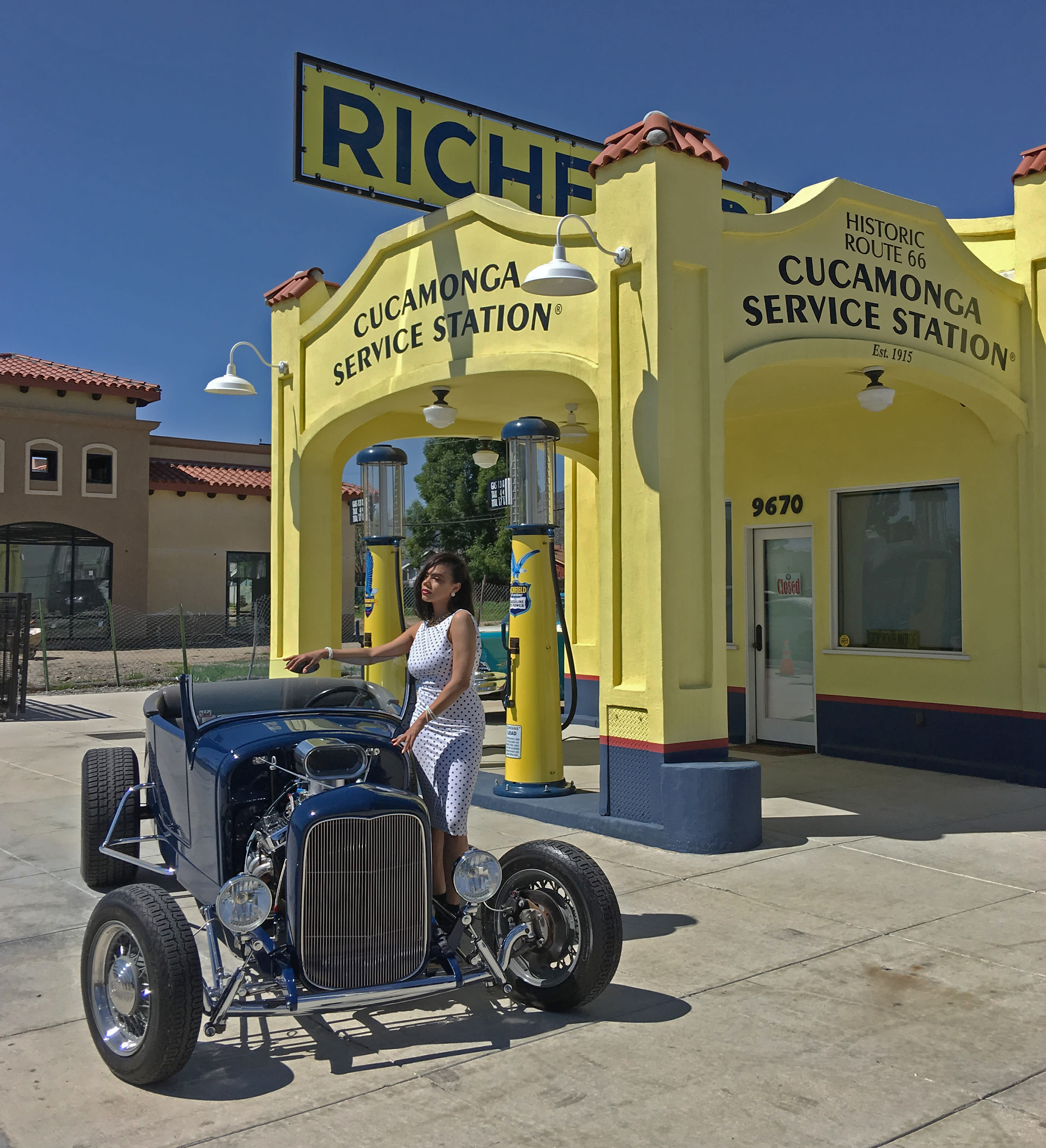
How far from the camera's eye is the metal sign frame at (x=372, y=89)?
360 inches

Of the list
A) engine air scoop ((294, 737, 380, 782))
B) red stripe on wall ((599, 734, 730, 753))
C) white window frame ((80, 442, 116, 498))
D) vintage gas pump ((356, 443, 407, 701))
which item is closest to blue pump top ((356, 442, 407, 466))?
vintage gas pump ((356, 443, 407, 701))

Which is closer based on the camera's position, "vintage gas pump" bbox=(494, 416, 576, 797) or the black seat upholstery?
the black seat upholstery

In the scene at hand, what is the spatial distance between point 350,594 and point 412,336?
80.3 feet

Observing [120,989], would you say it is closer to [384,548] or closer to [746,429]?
[384,548]

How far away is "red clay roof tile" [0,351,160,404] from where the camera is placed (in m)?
26.5

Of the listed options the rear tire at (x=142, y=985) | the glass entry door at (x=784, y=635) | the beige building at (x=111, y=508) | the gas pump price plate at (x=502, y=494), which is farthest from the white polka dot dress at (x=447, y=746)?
the beige building at (x=111, y=508)

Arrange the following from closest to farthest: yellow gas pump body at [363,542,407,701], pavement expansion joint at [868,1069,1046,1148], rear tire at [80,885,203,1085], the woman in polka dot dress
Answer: pavement expansion joint at [868,1069,1046,1148] → rear tire at [80,885,203,1085] → the woman in polka dot dress → yellow gas pump body at [363,542,407,701]

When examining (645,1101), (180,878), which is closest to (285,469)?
(180,878)

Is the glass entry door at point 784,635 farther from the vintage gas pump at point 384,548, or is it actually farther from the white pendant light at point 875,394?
the vintage gas pump at point 384,548

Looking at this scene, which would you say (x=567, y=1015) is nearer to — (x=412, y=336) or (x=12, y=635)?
(x=412, y=336)

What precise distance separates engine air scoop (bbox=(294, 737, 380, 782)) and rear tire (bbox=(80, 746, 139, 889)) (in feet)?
6.45

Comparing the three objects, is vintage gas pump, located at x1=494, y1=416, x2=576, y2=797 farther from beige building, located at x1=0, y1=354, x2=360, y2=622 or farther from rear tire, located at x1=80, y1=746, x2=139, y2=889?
beige building, located at x1=0, y1=354, x2=360, y2=622

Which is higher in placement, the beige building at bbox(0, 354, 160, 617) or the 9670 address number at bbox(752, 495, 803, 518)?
the beige building at bbox(0, 354, 160, 617)

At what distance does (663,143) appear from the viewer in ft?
23.5
